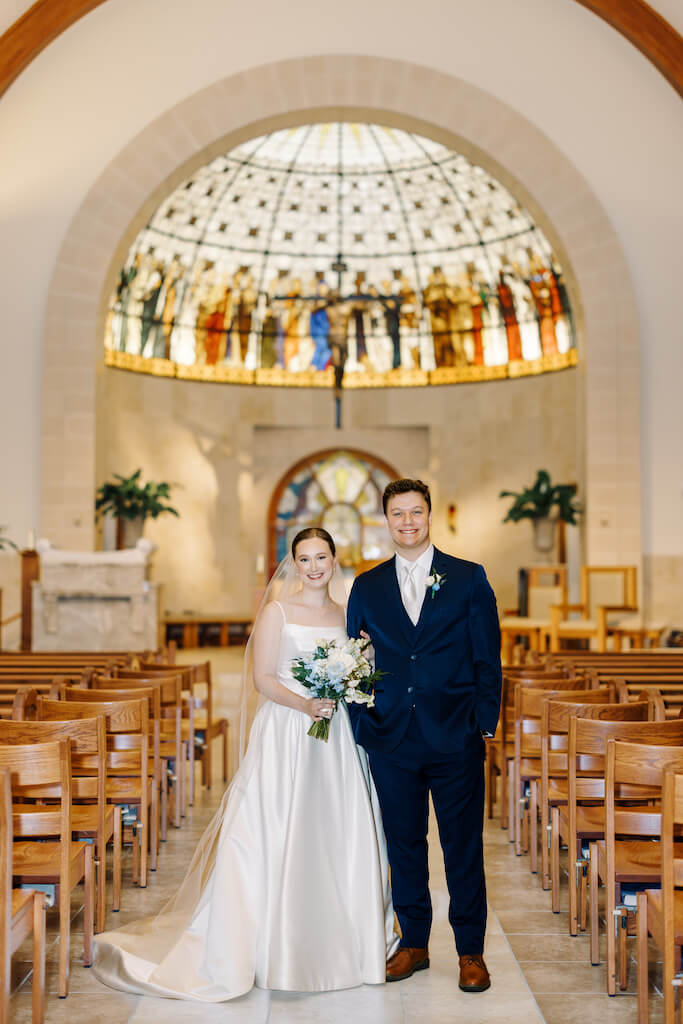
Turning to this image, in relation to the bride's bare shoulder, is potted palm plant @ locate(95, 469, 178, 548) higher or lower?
higher

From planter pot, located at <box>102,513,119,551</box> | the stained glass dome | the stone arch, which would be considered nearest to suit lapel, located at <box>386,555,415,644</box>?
the stone arch

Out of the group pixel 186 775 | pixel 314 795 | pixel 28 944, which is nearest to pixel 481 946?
pixel 314 795

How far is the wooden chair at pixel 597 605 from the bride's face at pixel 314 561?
7.67 m

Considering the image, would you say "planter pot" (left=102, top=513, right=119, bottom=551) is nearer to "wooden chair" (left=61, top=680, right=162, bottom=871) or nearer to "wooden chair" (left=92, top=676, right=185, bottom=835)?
"wooden chair" (left=92, top=676, right=185, bottom=835)

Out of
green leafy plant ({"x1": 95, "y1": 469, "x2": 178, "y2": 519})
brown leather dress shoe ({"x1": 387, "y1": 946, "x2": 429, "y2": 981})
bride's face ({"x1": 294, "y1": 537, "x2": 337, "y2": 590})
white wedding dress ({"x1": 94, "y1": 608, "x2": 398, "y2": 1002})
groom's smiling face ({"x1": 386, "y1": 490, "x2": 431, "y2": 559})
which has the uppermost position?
green leafy plant ({"x1": 95, "y1": 469, "x2": 178, "y2": 519})

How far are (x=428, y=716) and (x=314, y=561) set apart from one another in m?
0.72

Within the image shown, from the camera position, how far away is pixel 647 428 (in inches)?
500

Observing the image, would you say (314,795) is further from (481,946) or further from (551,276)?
(551,276)

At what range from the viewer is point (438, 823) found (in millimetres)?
3666

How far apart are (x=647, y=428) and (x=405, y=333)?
634cm

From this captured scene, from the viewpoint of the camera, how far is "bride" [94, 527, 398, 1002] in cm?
362

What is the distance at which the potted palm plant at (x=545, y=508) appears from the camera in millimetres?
13031

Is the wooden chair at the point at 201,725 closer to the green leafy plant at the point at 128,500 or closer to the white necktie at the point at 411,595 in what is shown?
the white necktie at the point at 411,595

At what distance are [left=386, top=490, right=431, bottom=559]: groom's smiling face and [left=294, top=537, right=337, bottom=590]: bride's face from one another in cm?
31
